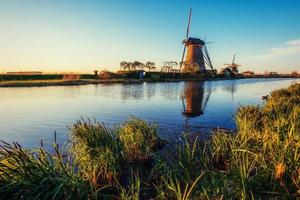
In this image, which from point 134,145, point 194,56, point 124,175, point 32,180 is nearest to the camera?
point 32,180

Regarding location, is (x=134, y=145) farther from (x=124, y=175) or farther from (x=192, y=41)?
(x=192, y=41)

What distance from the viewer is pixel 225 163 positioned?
27.7 ft

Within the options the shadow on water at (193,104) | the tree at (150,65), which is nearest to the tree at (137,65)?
the tree at (150,65)

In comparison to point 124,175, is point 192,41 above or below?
above

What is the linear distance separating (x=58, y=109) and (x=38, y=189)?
21753mm

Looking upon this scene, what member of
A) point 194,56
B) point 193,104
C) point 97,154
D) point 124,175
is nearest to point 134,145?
point 124,175

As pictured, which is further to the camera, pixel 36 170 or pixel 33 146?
pixel 33 146

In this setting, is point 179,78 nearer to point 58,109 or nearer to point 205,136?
point 58,109

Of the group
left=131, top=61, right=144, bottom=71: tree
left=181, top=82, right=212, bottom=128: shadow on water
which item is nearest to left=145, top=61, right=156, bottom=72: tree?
left=131, top=61, right=144, bottom=71: tree

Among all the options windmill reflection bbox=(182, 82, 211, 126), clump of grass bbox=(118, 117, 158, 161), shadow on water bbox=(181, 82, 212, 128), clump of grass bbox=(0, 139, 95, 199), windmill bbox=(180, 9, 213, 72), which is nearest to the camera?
clump of grass bbox=(0, 139, 95, 199)

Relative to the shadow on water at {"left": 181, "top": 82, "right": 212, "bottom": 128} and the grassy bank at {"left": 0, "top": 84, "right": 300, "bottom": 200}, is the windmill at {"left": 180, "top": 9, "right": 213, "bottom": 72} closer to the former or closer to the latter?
the shadow on water at {"left": 181, "top": 82, "right": 212, "bottom": 128}

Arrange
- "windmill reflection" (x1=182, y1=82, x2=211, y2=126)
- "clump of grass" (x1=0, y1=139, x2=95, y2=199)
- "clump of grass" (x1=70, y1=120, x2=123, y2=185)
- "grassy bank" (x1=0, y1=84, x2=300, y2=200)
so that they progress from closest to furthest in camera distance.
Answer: "clump of grass" (x1=0, y1=139, x2=95, y2=199) < "grassy bank" (x1=0, y1=84, x2=300, y2=200) < "clump of grass" (x1=70, y1=120, x2=123, y2=185) < "windmill reflection" (x1=182, y1=82, x2=211, y2=126)

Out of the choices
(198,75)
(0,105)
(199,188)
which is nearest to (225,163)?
(199,188)

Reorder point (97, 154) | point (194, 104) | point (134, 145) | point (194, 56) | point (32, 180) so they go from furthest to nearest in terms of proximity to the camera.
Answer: point (194, 56)
point (194, 104)
point (134, 145)
point (97, 154)
point (32, 180)
